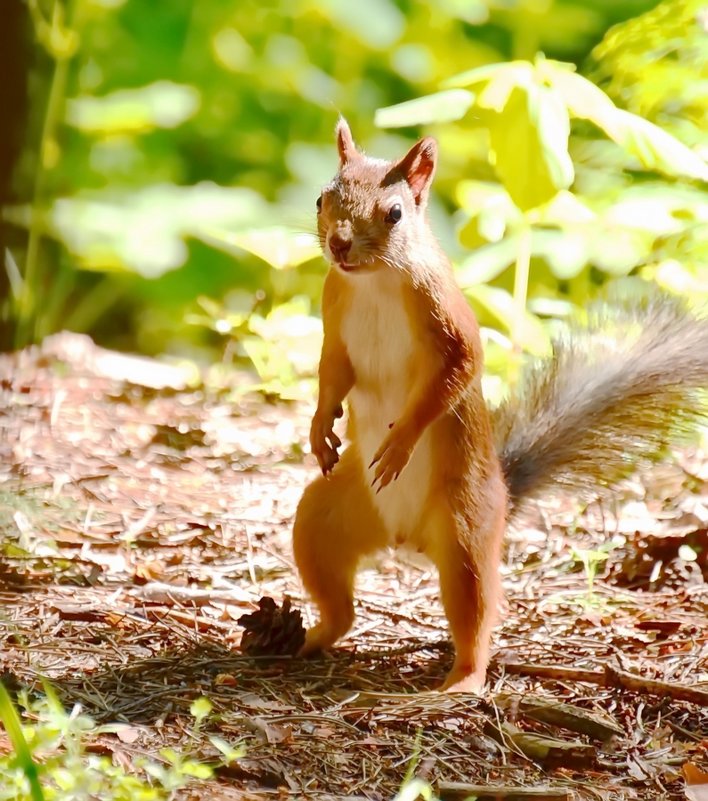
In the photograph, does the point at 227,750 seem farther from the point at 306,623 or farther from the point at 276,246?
the point at 276,246

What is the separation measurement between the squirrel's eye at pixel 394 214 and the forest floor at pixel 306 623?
67 cm

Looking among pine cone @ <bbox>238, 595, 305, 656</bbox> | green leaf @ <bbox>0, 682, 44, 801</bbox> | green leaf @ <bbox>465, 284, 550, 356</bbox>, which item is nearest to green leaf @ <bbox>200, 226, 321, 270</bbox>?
green leaf @ <bbox>465, 284, 550, 356</bbox>

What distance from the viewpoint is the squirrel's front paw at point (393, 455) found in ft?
6.08

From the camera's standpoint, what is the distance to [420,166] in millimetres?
1935

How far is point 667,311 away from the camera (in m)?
2.22

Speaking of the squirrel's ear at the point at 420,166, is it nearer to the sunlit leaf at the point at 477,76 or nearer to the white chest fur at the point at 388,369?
the white chest fur at the point at 388,369

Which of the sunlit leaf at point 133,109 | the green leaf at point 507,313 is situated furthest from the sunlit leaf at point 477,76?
the sunlit leaf at point 133,109

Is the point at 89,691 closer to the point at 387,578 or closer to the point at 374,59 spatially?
the point at 387,578

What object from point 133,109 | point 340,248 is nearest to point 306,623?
point 340,248

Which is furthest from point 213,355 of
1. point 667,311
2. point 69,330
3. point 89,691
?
point 89,691

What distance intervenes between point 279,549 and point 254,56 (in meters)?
2.99

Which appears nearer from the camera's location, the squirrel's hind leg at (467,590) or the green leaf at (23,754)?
the green leaf at (23,754)

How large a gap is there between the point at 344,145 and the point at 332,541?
2.28ft

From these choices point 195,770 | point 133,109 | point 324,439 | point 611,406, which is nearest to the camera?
point 195,770
